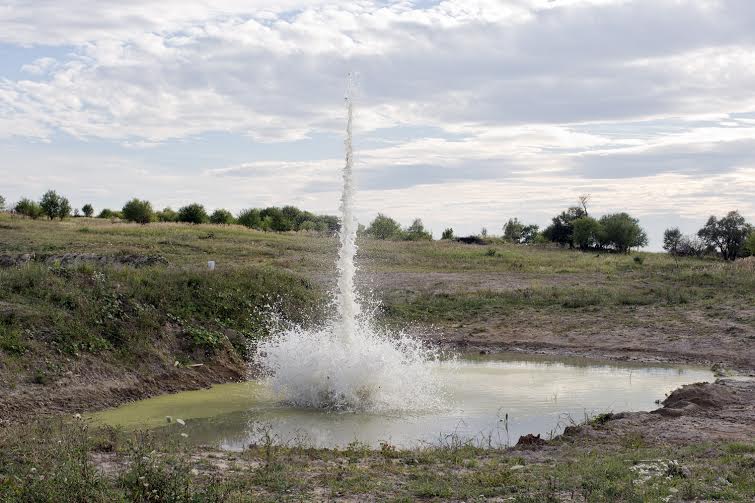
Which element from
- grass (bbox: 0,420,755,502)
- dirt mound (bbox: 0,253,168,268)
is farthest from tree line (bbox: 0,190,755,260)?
grass (bbox: 0,420,755,502)

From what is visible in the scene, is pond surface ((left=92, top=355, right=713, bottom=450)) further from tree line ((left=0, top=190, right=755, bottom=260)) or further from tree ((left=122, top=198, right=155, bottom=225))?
tree ((left=122, top=198, right=155, bottom=225))

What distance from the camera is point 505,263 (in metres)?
39.9

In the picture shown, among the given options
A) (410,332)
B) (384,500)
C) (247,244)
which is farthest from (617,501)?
(247,244)

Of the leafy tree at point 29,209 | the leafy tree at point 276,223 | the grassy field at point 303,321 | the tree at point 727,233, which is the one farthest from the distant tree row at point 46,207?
the tree at point 727,233

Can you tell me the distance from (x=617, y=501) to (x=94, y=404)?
343 inches

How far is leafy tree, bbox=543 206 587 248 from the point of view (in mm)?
74312

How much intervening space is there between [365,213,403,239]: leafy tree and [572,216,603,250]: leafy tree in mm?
15924

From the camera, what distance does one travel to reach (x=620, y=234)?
211 feet

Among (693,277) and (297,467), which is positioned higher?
Answer: (693,277)

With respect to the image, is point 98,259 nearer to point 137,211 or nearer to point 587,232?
point 137,211

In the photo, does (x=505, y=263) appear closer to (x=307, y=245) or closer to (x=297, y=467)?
(x=307, y=245)

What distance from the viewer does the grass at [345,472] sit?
22.3ft

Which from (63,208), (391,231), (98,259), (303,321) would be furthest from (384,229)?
(303,321)

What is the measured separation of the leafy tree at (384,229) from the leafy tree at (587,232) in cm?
1592
